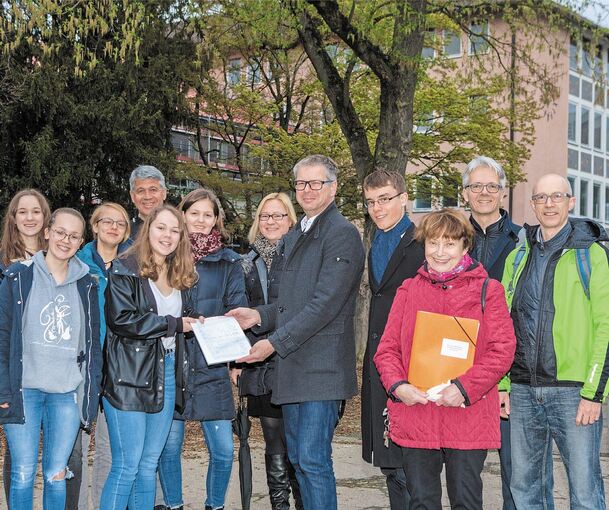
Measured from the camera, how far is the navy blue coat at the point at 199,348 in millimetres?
5180

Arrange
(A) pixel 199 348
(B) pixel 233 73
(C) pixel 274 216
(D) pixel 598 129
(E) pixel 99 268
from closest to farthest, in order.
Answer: (A) pixel 199 348, (E) pixel 99 268, (C) pixel 274 216, (B) pixel 233 73, (D) pixel 598 129

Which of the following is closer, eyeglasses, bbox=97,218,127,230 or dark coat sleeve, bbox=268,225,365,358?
dark coat sleeve, bbox=268,225,365,358

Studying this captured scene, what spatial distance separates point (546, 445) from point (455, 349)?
87 cm

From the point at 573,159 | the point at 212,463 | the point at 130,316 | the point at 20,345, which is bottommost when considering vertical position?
the point at 212,463

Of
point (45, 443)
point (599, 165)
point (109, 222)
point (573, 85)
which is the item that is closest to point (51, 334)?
point (45, 443)

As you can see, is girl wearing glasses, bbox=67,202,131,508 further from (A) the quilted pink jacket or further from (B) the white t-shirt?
(A) the quilted pink jacket

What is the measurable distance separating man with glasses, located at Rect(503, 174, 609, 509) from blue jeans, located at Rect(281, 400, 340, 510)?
1041 mm

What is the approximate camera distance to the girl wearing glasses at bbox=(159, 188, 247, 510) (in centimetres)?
521

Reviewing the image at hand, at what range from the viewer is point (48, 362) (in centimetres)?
Answer: 477

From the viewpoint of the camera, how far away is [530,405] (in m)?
4.49

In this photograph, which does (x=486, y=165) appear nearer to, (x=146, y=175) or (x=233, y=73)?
(x=146, y=175)

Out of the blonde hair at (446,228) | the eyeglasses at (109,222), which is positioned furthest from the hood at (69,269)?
the blonde hair at (446,228)

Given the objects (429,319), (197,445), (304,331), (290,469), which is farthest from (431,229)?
(197,445)

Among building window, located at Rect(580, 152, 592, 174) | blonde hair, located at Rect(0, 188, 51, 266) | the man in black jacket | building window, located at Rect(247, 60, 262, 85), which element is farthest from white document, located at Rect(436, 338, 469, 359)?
building window, located at Rect(580, 152, 592, 174)
